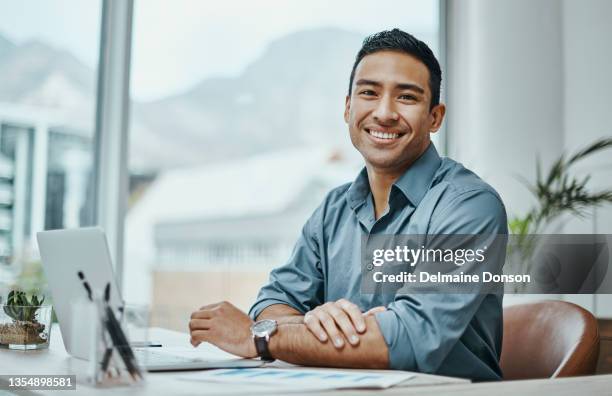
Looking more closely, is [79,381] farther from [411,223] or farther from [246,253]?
[246,253]

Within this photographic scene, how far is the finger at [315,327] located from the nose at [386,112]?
62 cm

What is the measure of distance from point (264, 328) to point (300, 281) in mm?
479

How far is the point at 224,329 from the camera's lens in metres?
1.51

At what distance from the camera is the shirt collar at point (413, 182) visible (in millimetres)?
1776

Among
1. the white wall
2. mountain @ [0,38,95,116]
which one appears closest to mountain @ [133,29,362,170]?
mountain @ [0,38,95,116]

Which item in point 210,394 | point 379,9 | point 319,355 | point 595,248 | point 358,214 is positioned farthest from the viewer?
point 379,9

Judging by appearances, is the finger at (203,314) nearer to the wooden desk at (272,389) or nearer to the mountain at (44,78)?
the wooden desk at (272,389)

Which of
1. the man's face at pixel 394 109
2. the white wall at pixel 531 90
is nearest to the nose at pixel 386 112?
the man's face at pixel 394 109

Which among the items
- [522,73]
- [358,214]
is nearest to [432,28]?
[522,73]

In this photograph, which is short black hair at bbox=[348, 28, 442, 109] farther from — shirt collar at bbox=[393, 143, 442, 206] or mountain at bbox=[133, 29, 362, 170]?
mountain at bbox=[133, 29, 362, 170]

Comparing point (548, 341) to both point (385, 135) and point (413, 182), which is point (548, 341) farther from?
point (385, 135)

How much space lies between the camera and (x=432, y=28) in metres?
4.50

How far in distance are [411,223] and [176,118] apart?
2208mm

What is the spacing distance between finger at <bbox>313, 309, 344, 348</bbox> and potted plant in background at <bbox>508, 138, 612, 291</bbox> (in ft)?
7.74
